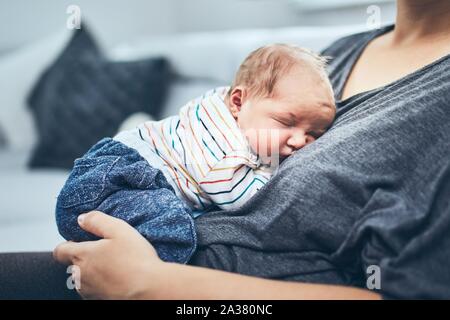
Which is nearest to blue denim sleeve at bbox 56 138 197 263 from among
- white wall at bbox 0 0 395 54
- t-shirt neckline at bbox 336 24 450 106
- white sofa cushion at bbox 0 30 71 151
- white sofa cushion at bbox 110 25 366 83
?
Answer: t-shirt neckline at bbox 336 24 450 106

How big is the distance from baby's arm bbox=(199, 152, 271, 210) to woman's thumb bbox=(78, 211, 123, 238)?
0.50 ft

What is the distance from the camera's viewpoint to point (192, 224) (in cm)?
82

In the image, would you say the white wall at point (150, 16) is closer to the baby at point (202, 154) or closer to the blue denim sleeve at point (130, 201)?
the baby at point (202, 154)

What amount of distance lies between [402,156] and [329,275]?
196 millimetres

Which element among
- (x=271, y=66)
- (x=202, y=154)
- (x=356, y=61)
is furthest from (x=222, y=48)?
(x=202, y=154)

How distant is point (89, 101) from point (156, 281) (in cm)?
133

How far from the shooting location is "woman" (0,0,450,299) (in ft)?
2.25

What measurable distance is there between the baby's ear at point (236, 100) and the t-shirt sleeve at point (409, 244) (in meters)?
0.34

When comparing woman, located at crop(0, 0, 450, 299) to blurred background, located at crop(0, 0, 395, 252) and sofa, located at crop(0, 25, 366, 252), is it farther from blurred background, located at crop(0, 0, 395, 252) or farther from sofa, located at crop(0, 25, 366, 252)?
blurred background, located at crop(0, 0, 395, 252)

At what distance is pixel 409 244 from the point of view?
682mm

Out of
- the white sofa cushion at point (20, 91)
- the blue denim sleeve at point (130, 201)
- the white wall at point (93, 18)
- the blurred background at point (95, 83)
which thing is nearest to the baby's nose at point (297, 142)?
the blue denim sleeve at point (130, 201)

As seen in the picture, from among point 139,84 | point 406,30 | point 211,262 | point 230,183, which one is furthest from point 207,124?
point 139,84

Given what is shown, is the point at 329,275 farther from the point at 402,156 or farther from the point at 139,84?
the point at 139,84

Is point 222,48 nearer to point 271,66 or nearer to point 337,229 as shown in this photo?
point 271,66
